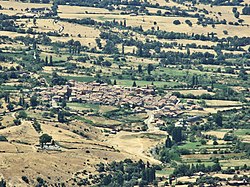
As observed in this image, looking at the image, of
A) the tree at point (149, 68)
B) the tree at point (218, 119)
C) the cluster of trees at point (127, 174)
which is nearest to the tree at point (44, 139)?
the cluster of trees at point (127, 174)

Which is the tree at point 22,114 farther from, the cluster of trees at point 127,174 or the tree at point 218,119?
the tree at point 218,119

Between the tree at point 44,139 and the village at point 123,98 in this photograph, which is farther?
the village at point 123,98

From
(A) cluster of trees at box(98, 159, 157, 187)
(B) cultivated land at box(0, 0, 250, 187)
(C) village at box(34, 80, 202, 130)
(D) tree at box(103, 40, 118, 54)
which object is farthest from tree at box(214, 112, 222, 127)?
(D) tree at box(103, 40, 118, 54)

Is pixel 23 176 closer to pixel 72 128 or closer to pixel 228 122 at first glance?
pixel 72 128

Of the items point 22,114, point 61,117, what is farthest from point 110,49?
point 22,114

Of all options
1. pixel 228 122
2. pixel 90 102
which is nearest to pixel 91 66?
pixel 90 102

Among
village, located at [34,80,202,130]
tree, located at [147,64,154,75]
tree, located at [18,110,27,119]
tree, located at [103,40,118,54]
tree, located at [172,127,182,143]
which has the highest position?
tree, located at [103,40,118,54]

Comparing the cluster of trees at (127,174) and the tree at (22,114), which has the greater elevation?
the tree at (22,114)

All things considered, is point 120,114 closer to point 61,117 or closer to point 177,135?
point 61,117

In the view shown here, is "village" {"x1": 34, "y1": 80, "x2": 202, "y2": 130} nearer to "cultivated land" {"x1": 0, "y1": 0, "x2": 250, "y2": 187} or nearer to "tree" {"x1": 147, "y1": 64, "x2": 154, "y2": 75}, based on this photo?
"cultivated land" {"x1": 0, "y1": 0, "x2": 250, "y2": 187}
